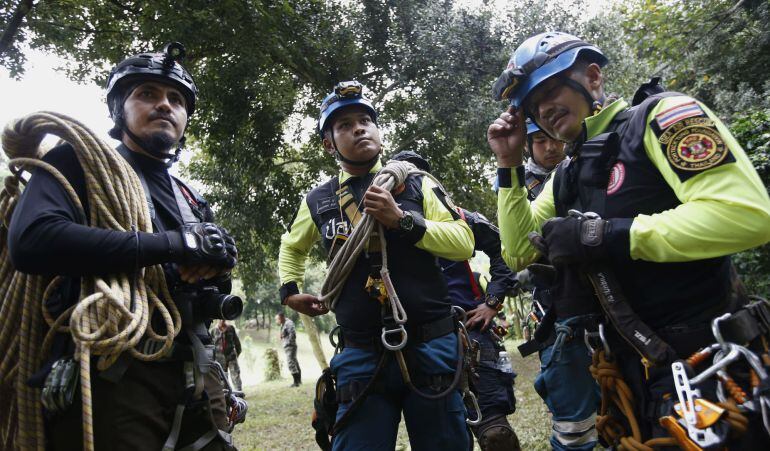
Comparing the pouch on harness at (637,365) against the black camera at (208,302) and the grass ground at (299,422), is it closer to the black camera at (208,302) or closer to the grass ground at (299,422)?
the black camera at (208,302)

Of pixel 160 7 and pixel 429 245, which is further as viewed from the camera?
pixel 160 7

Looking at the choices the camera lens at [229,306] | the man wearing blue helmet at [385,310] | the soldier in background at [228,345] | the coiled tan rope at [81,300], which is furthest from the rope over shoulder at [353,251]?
the soldier in background at [228,345]

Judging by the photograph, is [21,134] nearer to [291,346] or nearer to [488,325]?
[488,325]

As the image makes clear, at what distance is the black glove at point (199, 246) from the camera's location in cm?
237

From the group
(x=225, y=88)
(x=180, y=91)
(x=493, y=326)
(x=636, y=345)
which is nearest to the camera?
(x=636, y=345)

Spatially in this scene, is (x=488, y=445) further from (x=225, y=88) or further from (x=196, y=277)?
(x=225, y=88)

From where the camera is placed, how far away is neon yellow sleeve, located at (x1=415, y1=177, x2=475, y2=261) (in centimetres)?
310

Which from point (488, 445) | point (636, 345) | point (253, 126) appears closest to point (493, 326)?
point (488, 445)

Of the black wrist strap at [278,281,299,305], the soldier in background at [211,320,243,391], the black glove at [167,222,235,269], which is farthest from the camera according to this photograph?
the soldier in background at [211,320,243,391]

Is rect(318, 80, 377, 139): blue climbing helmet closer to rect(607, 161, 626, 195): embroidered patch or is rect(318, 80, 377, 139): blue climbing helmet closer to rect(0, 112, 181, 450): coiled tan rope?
rect(0, 112, 181, 450): coiled tan rope

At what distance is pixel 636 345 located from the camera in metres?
2.07

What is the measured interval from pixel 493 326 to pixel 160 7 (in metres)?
7.74

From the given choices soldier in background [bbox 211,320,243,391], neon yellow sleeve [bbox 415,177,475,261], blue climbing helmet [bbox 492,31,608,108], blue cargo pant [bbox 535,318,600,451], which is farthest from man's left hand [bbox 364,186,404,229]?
soldier in background [bbox 211,320,243,391]

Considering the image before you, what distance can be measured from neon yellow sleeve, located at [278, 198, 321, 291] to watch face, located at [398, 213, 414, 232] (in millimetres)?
973
